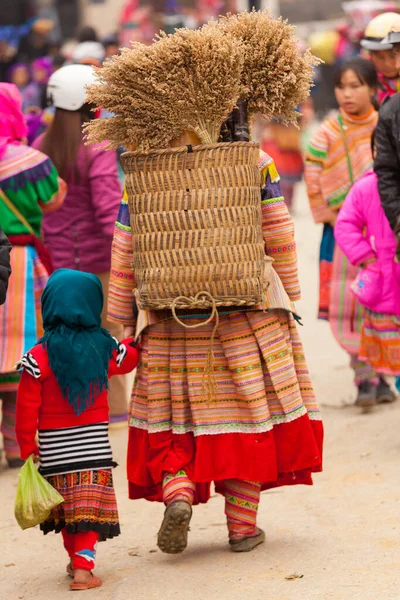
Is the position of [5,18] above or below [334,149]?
above

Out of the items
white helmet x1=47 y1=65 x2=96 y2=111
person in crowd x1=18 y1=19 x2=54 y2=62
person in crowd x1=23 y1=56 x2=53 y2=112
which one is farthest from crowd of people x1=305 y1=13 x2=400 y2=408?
person in crowd x1=18 y1=19 x2=54 y2=62

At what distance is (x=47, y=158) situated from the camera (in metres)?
6.58

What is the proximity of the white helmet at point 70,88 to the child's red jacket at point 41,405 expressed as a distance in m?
2.48

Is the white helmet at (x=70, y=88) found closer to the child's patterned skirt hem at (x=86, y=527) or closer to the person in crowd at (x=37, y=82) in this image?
the child's patterned skirt hem at (x=86, y=527)

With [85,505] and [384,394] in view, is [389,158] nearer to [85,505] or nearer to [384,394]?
[384,394]

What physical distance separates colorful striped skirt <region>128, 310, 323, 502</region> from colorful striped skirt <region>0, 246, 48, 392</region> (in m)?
1.81

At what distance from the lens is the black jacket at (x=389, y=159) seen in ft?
20.3

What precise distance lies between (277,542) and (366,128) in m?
3.28

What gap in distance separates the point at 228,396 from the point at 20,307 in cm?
207

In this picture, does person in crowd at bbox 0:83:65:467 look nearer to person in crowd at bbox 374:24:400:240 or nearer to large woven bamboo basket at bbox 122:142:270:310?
person in crowd at bbox 374:24:400:240

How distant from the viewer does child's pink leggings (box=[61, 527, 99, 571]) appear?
4.79 metres

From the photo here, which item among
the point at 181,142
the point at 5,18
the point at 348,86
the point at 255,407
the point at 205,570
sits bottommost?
the point at 205,570

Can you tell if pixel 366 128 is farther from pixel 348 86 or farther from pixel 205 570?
pixel 205 570

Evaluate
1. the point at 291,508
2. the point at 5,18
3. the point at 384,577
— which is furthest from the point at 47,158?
the point at 5,18
